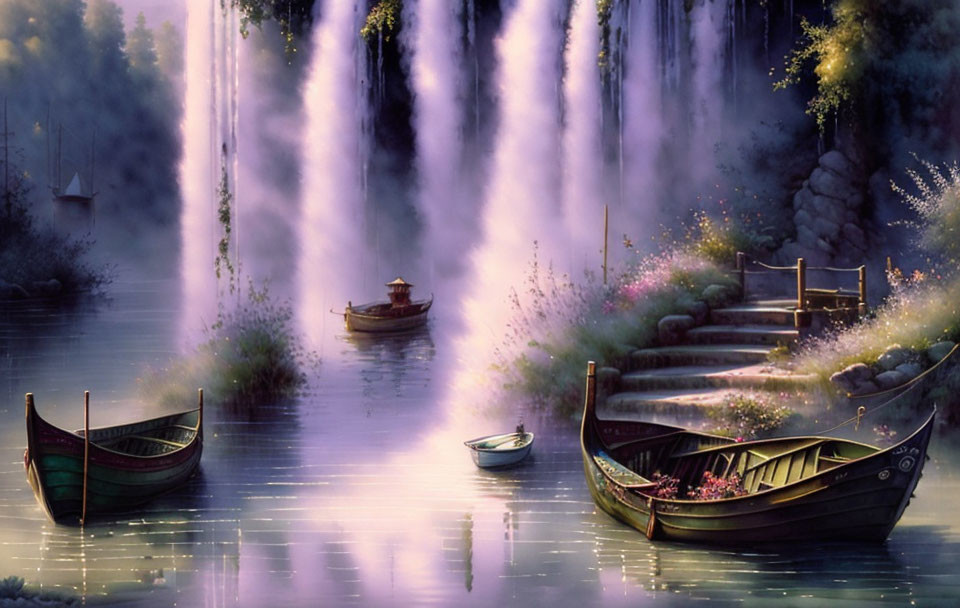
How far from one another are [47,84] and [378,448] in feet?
116

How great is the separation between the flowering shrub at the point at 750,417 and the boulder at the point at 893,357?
1.46 metres

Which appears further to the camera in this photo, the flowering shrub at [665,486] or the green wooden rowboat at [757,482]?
the flowering shrub at [665,486]

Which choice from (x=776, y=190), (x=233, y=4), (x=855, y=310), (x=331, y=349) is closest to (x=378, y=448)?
(x=855, y=310)

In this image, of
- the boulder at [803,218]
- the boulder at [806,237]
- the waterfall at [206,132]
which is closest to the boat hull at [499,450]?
the waterfall at [206,132]

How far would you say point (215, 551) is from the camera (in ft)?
37.2

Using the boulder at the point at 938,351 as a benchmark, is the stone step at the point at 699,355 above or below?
below

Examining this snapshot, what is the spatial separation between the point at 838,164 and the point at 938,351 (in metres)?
7.93

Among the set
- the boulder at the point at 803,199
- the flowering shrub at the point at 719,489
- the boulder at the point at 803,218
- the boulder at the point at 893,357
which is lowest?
the flowering shrub at the point at 719,489

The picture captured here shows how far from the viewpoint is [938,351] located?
50.9ft

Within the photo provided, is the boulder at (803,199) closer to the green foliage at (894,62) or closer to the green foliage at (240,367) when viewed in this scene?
the green foliage at (894,62)

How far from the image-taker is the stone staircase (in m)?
15.8

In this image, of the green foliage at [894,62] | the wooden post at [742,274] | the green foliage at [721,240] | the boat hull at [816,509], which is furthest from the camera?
the green foliage at [894,62]

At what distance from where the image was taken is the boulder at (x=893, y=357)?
1552cm

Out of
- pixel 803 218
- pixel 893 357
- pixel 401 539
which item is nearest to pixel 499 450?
pixel 401 539
